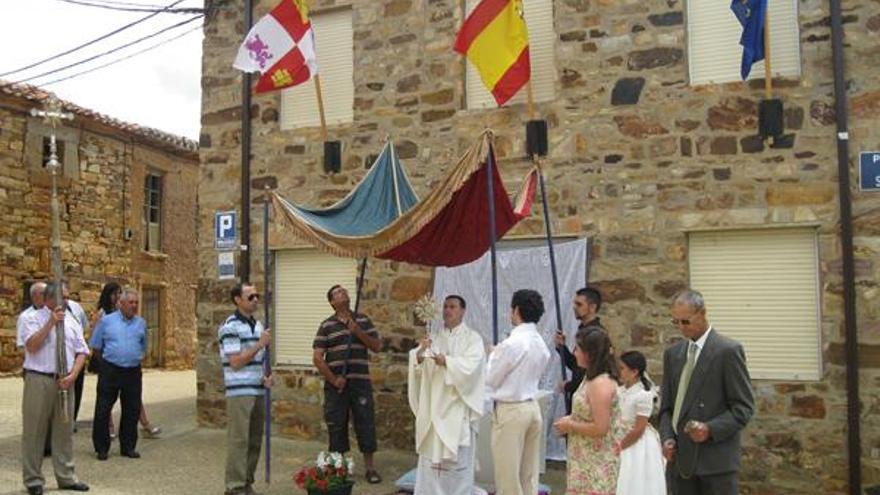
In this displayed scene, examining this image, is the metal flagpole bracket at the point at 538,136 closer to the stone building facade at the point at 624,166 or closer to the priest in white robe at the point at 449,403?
the stone building facade at the point at 624,166

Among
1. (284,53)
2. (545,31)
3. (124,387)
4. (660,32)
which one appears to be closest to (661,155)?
(660,32)

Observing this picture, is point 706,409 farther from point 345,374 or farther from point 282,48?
point 282,48

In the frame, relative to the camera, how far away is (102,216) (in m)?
16.2

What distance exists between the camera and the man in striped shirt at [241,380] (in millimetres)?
6551

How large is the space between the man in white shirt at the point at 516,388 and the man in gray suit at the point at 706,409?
120 cm

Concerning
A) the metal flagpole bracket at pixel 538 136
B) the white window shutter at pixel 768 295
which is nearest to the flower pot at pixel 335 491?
the white window shutter at pixel 768 295

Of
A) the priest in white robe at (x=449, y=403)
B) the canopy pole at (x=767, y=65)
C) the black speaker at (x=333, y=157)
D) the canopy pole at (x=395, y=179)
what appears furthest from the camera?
the black speaker at (x=333, y=157)

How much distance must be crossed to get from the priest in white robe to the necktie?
188 centimetres

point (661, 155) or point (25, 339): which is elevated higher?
point (661, 155)

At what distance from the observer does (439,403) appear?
20.4ft

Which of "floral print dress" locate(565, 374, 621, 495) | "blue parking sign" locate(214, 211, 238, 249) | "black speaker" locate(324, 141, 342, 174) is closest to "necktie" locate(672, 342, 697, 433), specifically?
"floral print dress" locate(565, 374, 621, 495)

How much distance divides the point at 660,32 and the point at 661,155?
1.09 metres

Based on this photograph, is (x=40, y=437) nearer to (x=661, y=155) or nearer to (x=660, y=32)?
(x=661, y=155)

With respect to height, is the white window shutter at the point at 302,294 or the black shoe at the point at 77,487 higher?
the white window shutter at the point at 302,294
